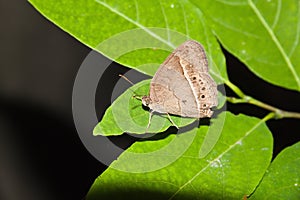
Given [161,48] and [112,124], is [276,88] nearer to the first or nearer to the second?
[161,48]

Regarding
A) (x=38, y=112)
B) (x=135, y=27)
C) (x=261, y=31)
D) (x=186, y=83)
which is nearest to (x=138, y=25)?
(x=135, y=27)

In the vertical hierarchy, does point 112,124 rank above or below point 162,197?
above

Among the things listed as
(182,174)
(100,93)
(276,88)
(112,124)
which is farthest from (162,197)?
(276,88)

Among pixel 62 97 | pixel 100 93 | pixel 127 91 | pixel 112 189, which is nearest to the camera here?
pixel 112 189

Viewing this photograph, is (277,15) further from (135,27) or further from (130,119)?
(130,119)

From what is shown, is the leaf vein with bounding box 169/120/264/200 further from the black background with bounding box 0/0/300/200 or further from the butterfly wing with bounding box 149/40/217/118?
the black background with bounding box 0/0/300/200

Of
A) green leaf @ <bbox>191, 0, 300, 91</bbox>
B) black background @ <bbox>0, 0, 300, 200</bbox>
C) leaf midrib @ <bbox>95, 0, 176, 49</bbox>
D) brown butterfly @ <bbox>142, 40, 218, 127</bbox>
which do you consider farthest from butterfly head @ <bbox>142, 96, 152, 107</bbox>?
black background @ <bbox>0, 0, 300, 200</bbox>

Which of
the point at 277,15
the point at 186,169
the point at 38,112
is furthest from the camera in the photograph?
the point at 38,112
